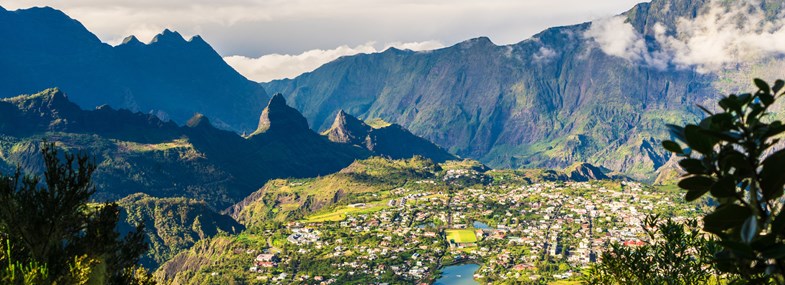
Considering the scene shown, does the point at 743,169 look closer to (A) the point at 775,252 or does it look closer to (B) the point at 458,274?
(A) the point at 775,252

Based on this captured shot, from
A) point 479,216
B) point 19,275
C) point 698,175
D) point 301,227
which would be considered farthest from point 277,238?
point 698,175

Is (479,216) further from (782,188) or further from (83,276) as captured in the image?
(782,188)

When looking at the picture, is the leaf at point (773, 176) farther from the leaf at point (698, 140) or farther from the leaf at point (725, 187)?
the leaf at point (698, 140)

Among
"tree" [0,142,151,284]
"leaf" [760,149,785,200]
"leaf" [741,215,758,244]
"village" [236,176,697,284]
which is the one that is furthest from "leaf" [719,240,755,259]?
"village" [236,176,697,284]

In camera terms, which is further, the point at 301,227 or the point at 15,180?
the point at 301,227

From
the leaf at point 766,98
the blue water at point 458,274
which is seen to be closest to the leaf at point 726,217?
the leaf at point 766,98

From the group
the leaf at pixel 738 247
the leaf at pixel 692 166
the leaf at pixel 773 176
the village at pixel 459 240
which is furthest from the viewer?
the village at pixel 459 240
